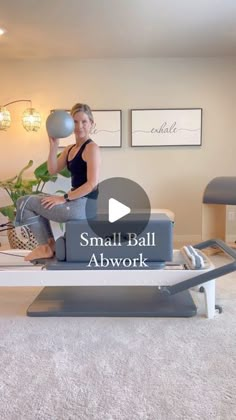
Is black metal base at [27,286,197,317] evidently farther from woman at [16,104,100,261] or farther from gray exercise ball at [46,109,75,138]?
gray exercise ball at [46,109,75,138]

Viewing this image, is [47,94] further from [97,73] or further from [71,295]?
[71,295]

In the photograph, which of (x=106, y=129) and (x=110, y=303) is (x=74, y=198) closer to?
(x=110, y=303)

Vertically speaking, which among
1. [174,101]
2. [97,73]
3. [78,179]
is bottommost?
[78,179]

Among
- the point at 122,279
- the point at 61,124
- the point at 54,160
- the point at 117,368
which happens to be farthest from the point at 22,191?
the point at 117,368

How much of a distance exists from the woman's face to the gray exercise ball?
0.06 metres

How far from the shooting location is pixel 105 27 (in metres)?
3.18

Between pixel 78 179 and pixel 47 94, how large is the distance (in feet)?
7.79

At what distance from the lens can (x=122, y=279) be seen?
6.83ft

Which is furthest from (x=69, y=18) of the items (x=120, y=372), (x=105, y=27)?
(x=120, y=372)

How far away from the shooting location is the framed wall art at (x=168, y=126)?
13.7ft

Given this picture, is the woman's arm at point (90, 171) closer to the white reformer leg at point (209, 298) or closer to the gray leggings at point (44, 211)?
the gray leggings at point (44, 211)

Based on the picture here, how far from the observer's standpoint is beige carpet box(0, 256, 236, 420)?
1.28 m

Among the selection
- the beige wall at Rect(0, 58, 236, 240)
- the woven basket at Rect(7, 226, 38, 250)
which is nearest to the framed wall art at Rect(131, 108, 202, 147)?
the beige wall at Rect(0, 58, 236, 240)

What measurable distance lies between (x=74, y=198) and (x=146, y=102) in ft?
8.03
